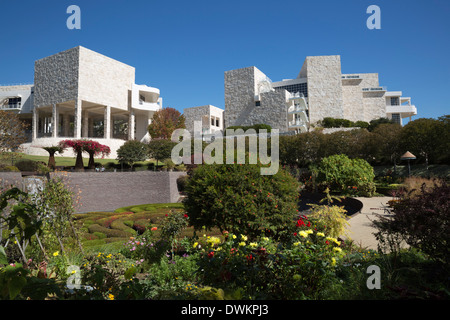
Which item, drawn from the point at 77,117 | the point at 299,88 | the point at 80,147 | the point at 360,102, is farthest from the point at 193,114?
the point at 80,147

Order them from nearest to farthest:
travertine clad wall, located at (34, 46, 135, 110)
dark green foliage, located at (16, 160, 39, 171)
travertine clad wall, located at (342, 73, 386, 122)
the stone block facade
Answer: dark green foliage, located at (16, 160, 39, 171)
travertine clad wall, located at (34, 46, 135, 110)
the stone block facade
travertine clad wall, located at (342, 73, 386, 122)

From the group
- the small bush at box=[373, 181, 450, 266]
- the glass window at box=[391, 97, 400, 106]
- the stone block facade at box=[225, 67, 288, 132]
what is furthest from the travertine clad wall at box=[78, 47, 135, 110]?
the glass window at box=[391, 97, 400, 106]

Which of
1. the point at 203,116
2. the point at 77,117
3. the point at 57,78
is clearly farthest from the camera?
the point at 203,116

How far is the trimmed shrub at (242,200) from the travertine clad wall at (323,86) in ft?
135

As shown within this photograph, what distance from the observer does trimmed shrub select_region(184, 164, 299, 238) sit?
5016 mm

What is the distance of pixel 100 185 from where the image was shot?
1495 centimetres

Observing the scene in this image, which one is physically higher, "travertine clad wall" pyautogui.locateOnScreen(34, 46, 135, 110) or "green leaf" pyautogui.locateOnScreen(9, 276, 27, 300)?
"travertine clad wall" pyautogui.locateOnScreen(34, 46, 135, 110)

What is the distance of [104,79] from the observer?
3447 centimetres

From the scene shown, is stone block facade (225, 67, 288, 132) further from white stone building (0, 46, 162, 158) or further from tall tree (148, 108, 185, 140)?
white stone building (0, 46, 162, 158)

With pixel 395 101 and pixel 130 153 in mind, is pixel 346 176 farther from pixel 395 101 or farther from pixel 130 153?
pixel 395 101

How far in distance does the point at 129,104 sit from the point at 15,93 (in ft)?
58.8

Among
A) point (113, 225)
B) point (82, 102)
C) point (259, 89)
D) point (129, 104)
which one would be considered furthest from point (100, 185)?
point (259, 89)

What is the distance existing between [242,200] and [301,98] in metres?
39.2

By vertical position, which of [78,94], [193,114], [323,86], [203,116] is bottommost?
[78,94]
